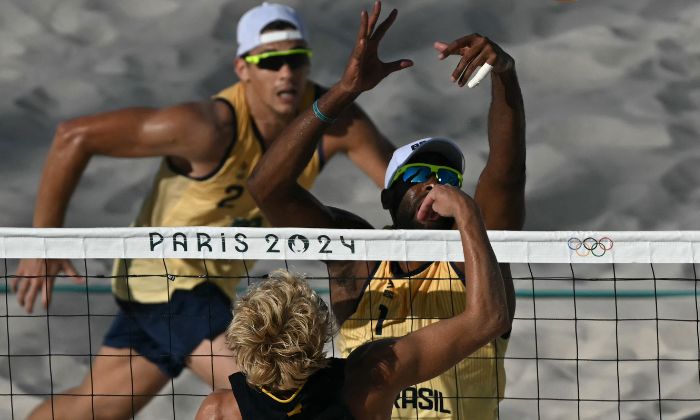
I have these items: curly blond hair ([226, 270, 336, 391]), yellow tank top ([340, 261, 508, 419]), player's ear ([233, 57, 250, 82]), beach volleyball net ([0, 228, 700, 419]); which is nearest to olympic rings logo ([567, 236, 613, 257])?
beach volleyball net ([0, 228, 700, 419])

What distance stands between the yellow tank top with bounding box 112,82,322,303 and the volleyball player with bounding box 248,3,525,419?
138 cm

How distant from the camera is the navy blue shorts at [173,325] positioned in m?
5.10

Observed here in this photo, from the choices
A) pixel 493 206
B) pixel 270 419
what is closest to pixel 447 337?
pixel 270 419

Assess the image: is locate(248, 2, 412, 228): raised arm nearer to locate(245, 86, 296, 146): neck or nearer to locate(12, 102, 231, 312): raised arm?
locate(12, 102, 231, 312): raised arm

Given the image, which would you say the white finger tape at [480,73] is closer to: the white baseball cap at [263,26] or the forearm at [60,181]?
the white baseball cap at [263,26]

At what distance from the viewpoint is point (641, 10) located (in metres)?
9.72

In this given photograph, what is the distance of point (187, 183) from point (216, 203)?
0.16m

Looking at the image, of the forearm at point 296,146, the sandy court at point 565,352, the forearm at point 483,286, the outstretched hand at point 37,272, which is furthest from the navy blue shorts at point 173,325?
the forearm at point 483,286

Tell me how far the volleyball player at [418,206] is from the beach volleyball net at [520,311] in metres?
0.04

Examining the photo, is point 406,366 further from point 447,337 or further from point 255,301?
point 255,301

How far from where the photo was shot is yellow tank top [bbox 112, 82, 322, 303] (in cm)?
541

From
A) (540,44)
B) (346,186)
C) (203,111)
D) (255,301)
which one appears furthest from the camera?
(540,44)

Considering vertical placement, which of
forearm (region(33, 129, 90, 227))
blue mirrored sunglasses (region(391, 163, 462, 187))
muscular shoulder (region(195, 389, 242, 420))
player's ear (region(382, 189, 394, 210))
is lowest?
muscular shoulder (region(195, 389, 242, 420))

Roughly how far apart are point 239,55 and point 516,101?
6.73ft
